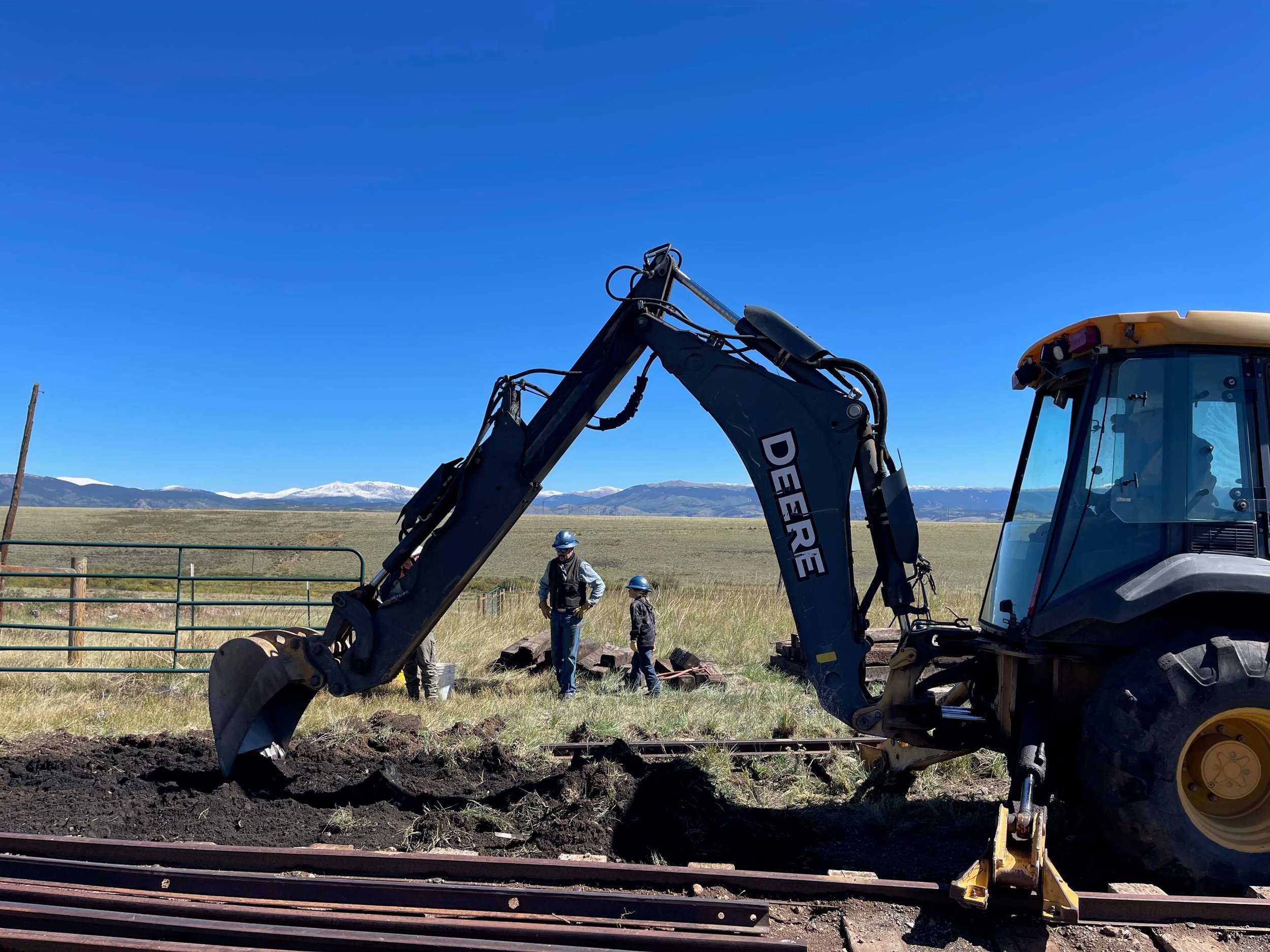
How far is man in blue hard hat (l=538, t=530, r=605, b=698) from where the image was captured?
10391mm

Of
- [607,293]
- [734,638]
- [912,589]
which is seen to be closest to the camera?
[912,589]

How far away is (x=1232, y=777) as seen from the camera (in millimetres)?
4527

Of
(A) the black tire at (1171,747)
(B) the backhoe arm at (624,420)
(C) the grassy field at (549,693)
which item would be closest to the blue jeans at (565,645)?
(C) the grassy field at (549,693)

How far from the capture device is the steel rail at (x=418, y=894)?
13.3 feet

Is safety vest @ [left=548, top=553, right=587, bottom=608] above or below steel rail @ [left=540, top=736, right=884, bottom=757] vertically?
above

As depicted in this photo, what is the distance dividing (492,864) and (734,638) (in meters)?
9.86

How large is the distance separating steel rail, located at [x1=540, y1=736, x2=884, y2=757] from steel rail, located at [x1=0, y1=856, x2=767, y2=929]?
306cm

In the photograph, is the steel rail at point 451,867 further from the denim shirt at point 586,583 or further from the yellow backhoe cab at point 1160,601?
the denim shirt at point 586,583

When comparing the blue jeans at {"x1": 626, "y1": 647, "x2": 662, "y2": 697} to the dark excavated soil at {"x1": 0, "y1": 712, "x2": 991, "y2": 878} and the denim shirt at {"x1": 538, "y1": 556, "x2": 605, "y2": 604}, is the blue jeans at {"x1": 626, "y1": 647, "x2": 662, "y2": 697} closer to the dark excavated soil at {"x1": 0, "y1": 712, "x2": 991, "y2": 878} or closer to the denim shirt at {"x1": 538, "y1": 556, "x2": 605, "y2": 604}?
the denim shirt at {"x1": 538, "y1": 556, "x2": 605, "y2": 604}

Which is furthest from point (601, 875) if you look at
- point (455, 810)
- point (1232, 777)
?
point (1232, 777)

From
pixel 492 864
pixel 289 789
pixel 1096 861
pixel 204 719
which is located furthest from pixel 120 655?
pixel 1096 861

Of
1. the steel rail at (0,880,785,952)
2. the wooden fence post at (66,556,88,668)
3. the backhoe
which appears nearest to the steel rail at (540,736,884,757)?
the backhoe

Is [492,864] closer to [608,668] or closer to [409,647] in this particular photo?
[409,647]

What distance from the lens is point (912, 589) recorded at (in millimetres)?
5270
